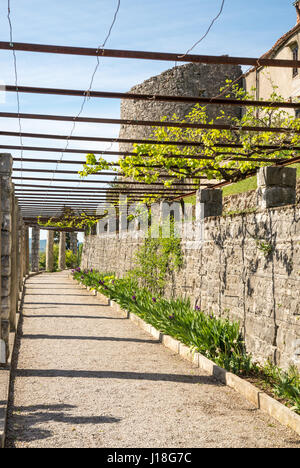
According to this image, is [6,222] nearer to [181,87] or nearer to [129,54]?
[129,54]

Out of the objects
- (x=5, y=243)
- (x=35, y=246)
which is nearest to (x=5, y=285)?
(x=5, y=243)

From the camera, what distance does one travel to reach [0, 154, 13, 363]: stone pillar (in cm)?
595

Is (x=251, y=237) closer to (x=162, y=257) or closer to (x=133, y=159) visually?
(x=133, y=159)

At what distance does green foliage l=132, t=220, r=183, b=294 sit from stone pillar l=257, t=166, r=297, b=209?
3605mm

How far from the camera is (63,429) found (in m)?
4.12

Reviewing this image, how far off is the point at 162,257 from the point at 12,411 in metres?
6.29

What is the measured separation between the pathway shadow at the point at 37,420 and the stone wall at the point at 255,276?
6.71ft

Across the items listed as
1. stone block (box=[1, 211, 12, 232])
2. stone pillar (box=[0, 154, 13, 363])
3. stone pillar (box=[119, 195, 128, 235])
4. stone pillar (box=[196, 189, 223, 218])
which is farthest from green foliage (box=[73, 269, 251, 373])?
stone pillar (box=[119, 195, 128, 235])

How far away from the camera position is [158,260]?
10.8 metres

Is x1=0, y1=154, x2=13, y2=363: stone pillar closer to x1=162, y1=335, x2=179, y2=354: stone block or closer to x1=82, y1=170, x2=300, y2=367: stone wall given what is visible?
x1=162, y1=335, x2=179, y2=354: stone block

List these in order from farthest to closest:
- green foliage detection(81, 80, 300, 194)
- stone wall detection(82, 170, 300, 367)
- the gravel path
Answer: green foliage detection(81, 80, 300, 194) → stone wall detection(82, 170, 300, 367) → the gravel path

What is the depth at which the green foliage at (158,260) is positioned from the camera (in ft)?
32.3
